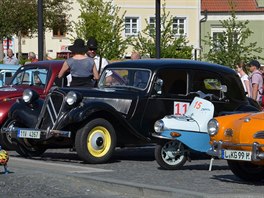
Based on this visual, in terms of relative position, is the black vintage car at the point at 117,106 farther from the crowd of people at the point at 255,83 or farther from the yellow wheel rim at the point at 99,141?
the crowd of people at the point at 255,83

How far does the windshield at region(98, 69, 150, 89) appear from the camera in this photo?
586 inches

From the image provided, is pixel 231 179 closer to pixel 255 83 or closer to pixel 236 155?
pixel 236 155

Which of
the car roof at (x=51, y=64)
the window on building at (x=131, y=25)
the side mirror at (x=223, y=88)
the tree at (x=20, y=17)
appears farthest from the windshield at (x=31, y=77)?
the window on building at (x=131, y=25)

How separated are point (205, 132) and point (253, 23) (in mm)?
60743

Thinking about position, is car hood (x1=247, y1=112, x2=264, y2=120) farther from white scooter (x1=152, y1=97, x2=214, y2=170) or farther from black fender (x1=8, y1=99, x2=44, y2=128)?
black fender (x1=8, y1=99, x2=44, y2=128)

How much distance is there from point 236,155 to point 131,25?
6249 centimetres

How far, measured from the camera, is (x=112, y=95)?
14609 mm

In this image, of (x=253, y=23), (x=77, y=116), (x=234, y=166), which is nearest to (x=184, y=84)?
(x=77, y=116)

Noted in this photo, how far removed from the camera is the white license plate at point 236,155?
35.7ft

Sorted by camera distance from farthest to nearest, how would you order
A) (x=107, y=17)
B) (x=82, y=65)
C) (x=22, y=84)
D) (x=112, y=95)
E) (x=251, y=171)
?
1. (x=107, y=17)
2. (x=22, y=84)
3. (x=82, y=65)
4. (x=112, y=95)
5. (x=251, y=171)

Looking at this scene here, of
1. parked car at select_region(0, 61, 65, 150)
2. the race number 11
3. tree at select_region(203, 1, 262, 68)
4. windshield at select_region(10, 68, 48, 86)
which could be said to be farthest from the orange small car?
tree at select_region(203, 1, 262, 68)

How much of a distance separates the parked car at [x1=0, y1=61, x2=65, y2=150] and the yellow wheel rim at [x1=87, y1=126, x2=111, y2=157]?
296 cm

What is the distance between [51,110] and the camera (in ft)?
47.0

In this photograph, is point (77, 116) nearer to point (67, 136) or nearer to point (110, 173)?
point (67, 136)
